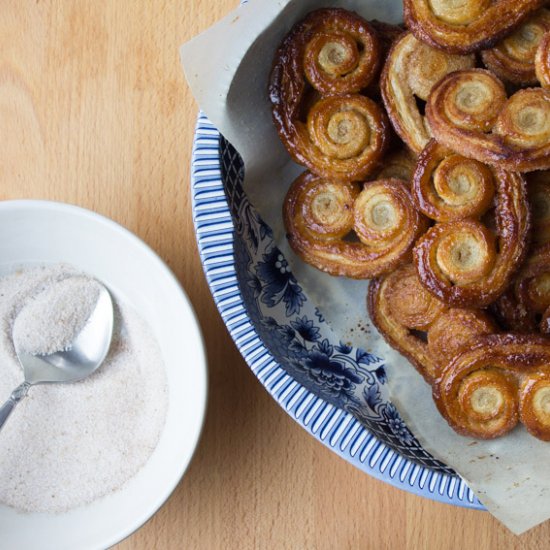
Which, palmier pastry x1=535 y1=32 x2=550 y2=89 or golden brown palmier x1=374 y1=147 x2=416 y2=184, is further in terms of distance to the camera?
golden brown palmier x1=374 y1=147 x2=416 y2=184

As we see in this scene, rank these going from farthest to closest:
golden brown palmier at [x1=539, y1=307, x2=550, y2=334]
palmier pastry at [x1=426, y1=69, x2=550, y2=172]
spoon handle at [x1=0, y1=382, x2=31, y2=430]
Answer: spoon handle at [x1=0, y1=382, x2=31, y2=430] < golden brown palmier at [x1=539, y1=307, x2=550, y2=334] < palmier pastry at [x1=426, y1=69, x2=550, y2=172]

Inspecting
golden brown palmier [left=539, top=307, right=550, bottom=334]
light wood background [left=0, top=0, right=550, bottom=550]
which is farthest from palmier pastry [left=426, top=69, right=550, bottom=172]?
light wood background [left=0, top=0, right=550, bottom=550]

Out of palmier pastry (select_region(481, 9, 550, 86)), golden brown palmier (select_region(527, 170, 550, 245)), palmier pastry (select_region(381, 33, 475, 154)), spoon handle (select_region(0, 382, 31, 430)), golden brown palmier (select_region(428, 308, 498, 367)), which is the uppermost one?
palmier pastry (select_region(481, 9, 550, 86))

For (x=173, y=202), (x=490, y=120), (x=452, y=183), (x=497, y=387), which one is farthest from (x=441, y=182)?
(x=173, y=202)

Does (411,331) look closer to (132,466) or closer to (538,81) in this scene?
(538,81)

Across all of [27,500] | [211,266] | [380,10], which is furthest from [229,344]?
[380,10]

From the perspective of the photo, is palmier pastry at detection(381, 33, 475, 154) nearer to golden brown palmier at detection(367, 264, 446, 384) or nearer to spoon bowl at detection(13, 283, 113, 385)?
golden brown palmier at detection(367, 264, 446, 384)
